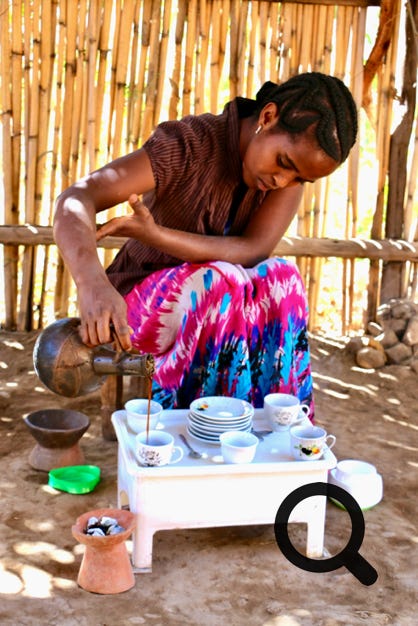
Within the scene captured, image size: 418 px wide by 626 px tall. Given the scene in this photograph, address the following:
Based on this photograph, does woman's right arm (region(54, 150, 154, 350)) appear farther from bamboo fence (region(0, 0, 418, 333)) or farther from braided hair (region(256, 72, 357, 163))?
bamboo fence (region(0, 0, 418, 333))

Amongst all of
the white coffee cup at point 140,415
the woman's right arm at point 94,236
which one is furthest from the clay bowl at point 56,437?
the woman's right arm at point 94,236

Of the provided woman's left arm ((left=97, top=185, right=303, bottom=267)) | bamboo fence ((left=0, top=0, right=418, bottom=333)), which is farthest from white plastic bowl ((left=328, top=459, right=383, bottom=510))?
bamboo fence ((left=0, top=0, right=418, bottom=333))

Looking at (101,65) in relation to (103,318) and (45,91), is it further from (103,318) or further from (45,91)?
(103,318)

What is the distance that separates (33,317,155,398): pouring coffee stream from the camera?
2.49 metres

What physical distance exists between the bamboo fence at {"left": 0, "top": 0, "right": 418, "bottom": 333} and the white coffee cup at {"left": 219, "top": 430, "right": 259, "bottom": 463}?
2.64m

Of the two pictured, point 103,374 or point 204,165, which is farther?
point 204,165

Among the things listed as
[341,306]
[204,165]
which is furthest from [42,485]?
[341,306]

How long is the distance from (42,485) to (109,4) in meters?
3.05

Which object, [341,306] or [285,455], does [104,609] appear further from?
[341,306]

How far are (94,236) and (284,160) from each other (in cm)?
77

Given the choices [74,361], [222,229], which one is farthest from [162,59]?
[74,361]

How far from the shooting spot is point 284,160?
3014mm

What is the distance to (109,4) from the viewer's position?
4949 mm

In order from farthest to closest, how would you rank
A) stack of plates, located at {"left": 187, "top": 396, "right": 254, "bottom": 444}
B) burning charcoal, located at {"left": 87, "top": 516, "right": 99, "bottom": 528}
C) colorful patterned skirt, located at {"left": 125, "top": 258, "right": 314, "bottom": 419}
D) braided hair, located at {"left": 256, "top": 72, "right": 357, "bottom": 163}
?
colorful patterned skirt, located at {"left": 125, "top": 258, "right": 314, "bottom": 419}, braided hair, located at {"left": 256, "top": 72, "right": 357, "bottom": 163}, stack of plates, located at {"left": 187, "top": 396, "right": 254, "bottom": 444}, burning charcoal, located at {"left": 87, "top": 516, "right": 99, "bottom": 528}
